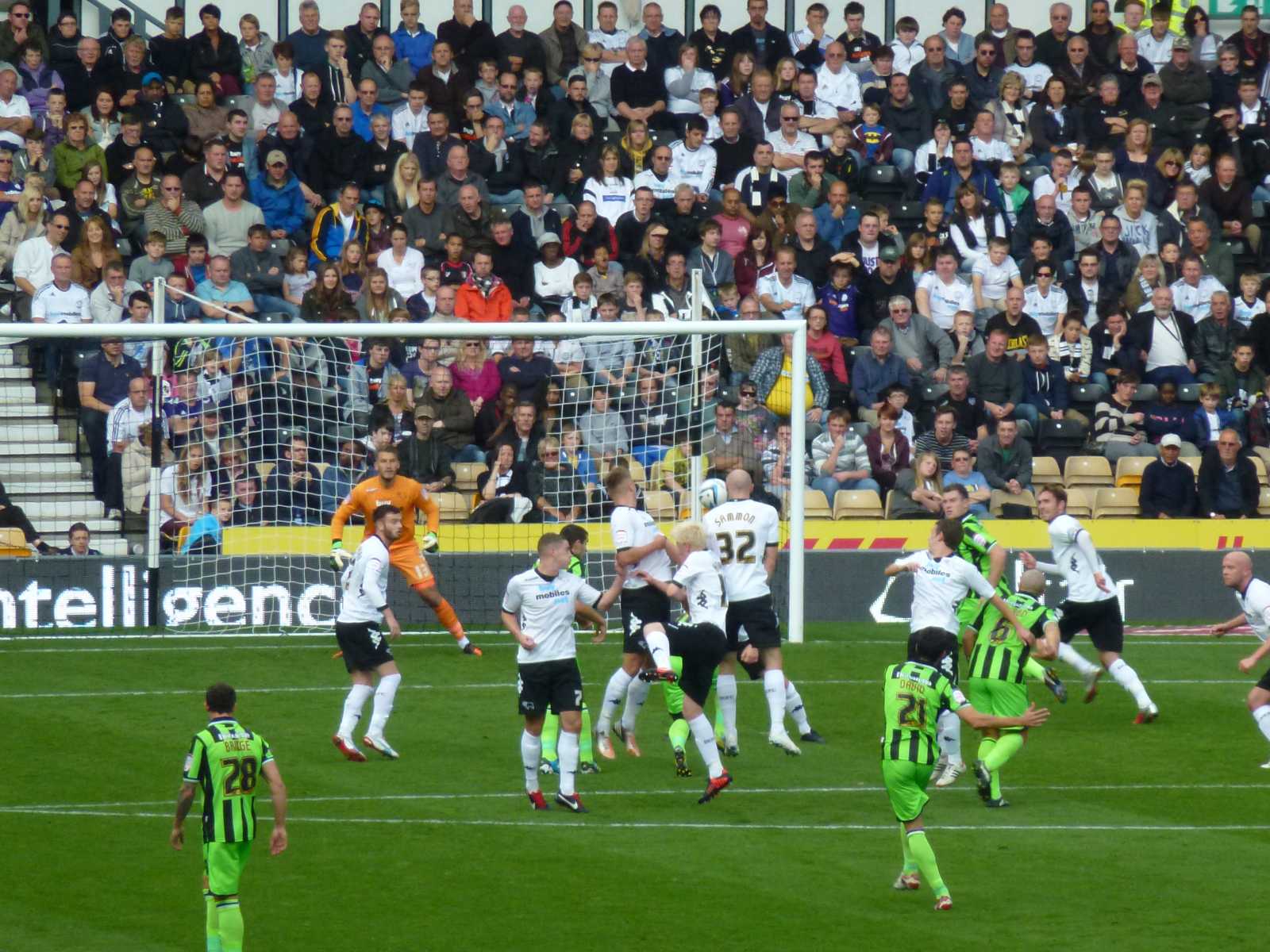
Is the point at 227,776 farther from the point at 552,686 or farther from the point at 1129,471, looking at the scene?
the point at 1129,471

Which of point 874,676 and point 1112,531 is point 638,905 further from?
point 1112,531

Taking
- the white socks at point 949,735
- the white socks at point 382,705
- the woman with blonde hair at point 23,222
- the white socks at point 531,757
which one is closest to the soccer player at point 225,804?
the white socks at point 531,757

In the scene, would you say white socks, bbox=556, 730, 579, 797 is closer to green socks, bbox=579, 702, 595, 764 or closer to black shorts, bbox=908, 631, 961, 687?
green socks, bbox=579, 702, 595, 764

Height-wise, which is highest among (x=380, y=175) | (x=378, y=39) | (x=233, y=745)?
(x=378, y=39)

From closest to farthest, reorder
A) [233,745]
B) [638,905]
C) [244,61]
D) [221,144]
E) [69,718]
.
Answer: [233,745] < [638,905] < [69,718] < [221,144] < [244,61]

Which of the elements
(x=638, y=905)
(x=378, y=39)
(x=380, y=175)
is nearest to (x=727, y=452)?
(x=380, y=175)

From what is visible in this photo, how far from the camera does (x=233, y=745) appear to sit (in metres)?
10.5

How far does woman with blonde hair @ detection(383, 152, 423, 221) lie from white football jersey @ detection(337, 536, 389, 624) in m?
10.5

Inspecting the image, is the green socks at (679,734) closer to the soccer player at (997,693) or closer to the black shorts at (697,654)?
the black shorts at (697,654)

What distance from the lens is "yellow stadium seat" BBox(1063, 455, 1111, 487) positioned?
23.4m

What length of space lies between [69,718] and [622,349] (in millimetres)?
7733

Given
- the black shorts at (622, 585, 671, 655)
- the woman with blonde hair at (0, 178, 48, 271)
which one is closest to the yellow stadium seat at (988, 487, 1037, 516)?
the black shorts at (622, 585, 671, 655)

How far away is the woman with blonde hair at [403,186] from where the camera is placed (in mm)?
24891

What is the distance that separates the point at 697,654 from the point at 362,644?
9.01 ft
